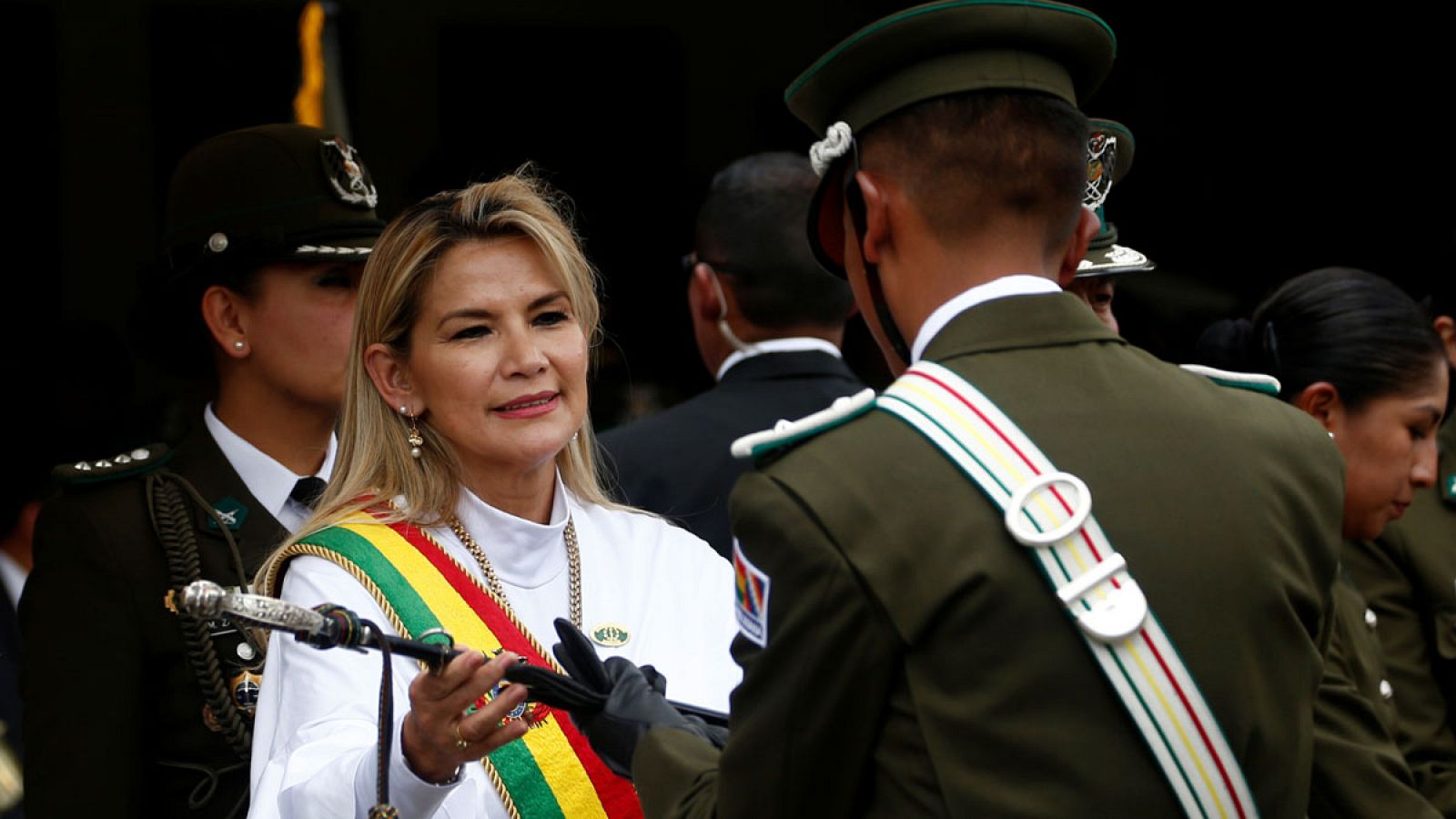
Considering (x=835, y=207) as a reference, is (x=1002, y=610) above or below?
below

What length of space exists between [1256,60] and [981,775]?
582cm

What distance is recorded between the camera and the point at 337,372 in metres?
3.43

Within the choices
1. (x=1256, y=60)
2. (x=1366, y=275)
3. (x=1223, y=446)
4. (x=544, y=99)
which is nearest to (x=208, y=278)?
(x=1223, y=446)

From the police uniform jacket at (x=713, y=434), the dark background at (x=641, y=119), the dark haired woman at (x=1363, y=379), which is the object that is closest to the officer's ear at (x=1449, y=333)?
the dark haired woman at (x=1363, y=379)

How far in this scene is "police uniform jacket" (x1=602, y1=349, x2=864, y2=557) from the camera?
4.11 metres

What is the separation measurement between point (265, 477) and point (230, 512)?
145 millimetres

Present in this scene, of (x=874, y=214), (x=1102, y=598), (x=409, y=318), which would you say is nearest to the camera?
(x=1102, y=598)

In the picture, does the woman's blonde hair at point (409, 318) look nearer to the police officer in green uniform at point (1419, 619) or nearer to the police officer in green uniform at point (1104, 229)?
the police officer in green uniform at point (1104, 229)

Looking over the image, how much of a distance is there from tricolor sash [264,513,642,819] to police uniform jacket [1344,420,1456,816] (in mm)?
1848

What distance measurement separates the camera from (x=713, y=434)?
13.8ft

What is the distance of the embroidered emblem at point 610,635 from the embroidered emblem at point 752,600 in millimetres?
887

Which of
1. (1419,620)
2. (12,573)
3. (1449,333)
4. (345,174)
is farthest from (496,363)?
(1449,333)

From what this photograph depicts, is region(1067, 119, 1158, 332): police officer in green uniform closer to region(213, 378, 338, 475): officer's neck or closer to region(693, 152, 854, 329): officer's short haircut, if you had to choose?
region(693, 152, 854, 329): officer's short haircut

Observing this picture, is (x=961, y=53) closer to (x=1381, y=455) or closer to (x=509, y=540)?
(x=509, y=540)
